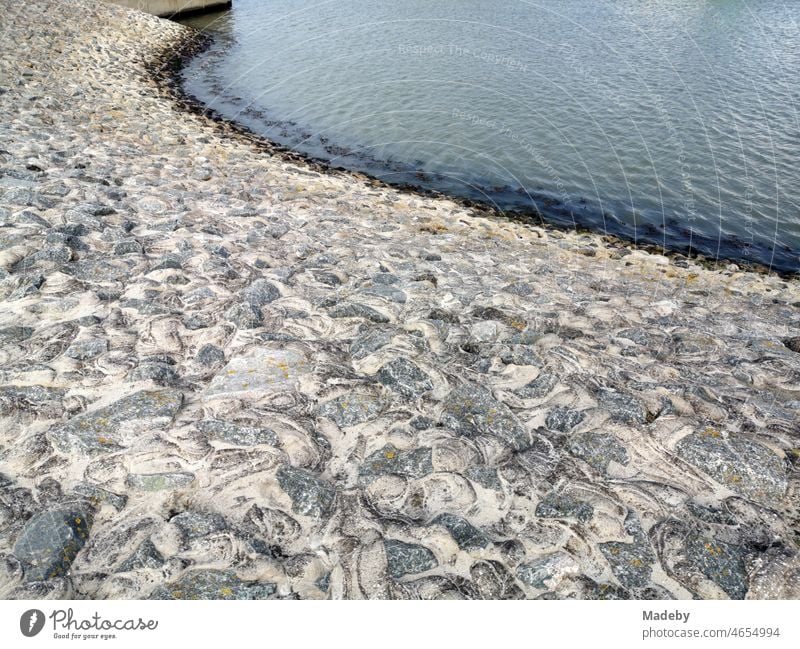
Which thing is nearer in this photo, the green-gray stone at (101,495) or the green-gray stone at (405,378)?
the green-gray stone at (101,495)

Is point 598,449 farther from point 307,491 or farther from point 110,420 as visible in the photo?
point 110,420

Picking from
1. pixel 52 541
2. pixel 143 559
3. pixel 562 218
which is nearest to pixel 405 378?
pixel 143 559

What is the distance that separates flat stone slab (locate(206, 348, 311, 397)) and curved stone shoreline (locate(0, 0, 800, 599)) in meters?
0.04

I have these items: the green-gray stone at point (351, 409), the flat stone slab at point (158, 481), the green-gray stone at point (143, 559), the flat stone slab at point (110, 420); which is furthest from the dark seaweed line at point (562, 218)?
the green-gray stone at point (143, 559)

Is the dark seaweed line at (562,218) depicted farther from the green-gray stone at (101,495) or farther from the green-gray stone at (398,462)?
the green-gray stone at (101,495)

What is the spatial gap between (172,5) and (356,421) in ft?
147

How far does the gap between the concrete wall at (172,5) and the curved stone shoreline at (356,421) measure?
3344 centimetres

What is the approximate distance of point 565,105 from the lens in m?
22.8

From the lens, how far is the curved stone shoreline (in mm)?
4129

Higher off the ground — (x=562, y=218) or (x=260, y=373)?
(x=260, y=373)

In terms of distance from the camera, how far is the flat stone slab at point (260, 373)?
5.89m

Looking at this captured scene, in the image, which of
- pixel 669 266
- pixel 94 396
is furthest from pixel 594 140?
pixel 94 396

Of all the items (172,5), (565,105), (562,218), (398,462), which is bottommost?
(562,218)
